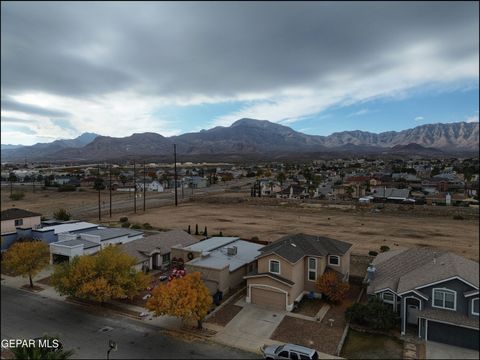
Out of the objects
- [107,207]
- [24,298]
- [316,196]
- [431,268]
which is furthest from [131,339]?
[316,196]

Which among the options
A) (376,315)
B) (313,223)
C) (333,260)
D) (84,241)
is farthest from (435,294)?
(313,223)

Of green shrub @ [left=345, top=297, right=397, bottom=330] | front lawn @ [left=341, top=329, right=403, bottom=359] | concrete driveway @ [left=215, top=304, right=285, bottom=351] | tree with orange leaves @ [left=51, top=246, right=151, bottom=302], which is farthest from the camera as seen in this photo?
tree with orange leaves @ [left=51, top=246, right=151, bottom=302]

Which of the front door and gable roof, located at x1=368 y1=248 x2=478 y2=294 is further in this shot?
the front door

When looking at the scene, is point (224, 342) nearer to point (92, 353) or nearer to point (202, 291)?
point (202, 291)

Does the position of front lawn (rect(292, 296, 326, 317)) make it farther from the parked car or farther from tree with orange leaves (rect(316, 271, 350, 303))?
the parked car

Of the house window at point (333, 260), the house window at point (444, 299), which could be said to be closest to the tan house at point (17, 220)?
the house window at point (333, 260)

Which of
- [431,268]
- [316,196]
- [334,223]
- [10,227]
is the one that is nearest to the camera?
[431,268]

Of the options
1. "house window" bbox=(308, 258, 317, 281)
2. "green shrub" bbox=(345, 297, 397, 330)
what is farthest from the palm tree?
"house window" bbox=(308, 258, 317, 281)
